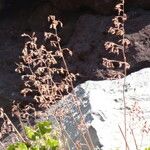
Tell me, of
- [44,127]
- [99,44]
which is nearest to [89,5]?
[99,44]

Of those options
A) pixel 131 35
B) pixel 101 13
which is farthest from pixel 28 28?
pixel 131 35

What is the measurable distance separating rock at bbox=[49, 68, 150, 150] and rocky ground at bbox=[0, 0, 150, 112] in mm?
540

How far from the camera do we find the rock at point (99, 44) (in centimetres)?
513

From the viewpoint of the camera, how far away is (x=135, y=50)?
16.9ft

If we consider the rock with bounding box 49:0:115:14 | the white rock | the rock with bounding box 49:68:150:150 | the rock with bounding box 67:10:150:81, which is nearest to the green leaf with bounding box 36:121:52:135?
the rock with bounding box 49:68:150:150

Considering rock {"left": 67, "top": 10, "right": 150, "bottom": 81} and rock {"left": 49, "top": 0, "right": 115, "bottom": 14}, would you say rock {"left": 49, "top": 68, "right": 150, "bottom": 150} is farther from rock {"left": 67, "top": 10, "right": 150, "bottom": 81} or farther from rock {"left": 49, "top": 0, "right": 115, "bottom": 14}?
rock {"left": 49, "top": 0, "right": 115, "bottom": 14}

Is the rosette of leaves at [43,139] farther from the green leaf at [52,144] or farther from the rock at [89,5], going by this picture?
the rock at [89,5]

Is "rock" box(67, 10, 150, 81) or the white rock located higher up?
"rock" box(67, 10, 150, 81)

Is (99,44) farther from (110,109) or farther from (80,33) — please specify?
(110,109)

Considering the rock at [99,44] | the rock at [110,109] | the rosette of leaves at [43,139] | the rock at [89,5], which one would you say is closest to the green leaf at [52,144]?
the rosette of leaves at [43,139]

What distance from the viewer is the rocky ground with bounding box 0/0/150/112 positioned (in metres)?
5.21

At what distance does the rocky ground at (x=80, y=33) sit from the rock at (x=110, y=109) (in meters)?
0.54

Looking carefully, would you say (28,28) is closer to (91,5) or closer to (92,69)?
(91,5)

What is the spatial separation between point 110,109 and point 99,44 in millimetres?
1520
